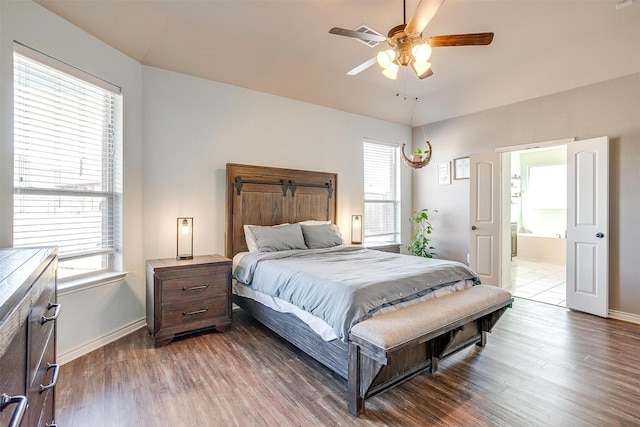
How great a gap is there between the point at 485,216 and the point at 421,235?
4.02 feet

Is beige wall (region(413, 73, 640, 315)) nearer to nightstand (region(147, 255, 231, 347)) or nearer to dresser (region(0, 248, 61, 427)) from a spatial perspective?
nightstand (region(147, 255, 231, 347))

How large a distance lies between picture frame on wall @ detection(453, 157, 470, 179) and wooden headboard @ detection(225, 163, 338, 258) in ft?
6.93

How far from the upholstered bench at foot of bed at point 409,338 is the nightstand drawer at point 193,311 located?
1705 millimetres

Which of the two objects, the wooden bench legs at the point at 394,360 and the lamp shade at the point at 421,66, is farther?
the lamp shade at the point at 421,66

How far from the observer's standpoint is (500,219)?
4676 mm

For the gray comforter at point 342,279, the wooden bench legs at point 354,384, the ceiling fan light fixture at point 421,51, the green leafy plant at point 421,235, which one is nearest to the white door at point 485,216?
the green leafy plant at point 421,235

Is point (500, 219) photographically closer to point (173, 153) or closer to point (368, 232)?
point (368, 232)

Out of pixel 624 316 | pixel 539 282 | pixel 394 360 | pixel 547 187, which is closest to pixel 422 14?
pixel 394 360

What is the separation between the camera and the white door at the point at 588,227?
367 centimetres

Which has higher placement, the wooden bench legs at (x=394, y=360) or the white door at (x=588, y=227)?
the white door at (x=588, y=227)

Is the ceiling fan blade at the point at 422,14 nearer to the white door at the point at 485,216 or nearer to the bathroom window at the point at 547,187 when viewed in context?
the white door at the point at 485,216

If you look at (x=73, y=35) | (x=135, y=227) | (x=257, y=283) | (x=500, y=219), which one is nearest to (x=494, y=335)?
(x=500, y=219)

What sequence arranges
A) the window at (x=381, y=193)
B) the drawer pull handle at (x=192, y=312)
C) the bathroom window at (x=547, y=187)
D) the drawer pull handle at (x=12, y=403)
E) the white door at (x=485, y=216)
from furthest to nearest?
the bathroom window at (x=547, y=187) < the window at (x=381, y=193) < the white door at (x=485, y=216) < the drawer pull handle at (x=192, y=312) < the drawer pull handle at (x=12, y=403)

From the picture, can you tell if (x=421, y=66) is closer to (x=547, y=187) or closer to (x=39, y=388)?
(x=39, y=388)
